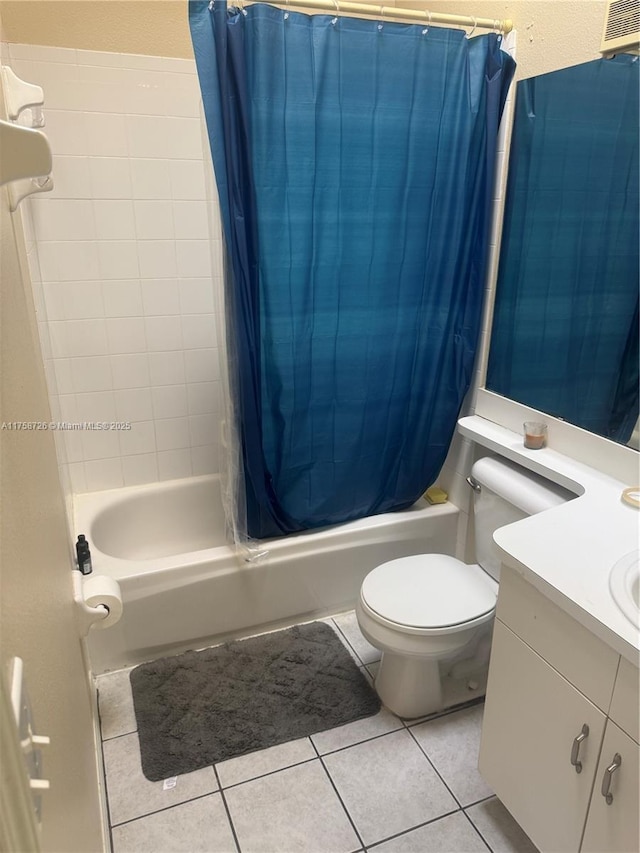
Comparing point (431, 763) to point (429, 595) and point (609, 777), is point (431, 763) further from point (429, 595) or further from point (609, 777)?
point (609, 777)

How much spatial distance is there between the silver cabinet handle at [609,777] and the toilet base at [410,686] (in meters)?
0.69

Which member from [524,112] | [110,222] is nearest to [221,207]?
[110,222]

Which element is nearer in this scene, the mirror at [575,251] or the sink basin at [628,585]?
the sink basin at [628,585]

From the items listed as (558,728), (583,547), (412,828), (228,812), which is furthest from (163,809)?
(583,547)

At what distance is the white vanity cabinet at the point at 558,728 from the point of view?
1064mm

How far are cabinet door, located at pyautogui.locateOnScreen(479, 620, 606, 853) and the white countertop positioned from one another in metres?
0.20

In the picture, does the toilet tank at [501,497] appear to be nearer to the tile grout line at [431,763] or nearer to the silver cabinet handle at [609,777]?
the tile grout line at [431,763]

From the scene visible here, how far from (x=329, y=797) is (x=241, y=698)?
43cm

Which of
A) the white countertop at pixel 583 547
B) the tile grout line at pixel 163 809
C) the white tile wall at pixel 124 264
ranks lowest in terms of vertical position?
the tile grout line at pixel 163 809

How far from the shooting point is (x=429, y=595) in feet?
5.85

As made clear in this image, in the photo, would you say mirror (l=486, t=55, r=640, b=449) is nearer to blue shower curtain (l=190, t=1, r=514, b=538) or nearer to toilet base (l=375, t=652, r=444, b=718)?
blue shower curtain (l=190, t=1, r=514, b=538)

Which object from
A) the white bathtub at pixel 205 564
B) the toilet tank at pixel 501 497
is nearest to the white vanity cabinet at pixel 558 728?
the toilet tank at pixel 501 497

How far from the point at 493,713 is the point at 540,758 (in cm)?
16

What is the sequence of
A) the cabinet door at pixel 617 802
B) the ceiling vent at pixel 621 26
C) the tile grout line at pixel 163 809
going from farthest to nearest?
1. the tile grout line at pixel 163 809
2. the ceiling vent at pixel 621 26
3. the cabinet door at pixel 617 802
